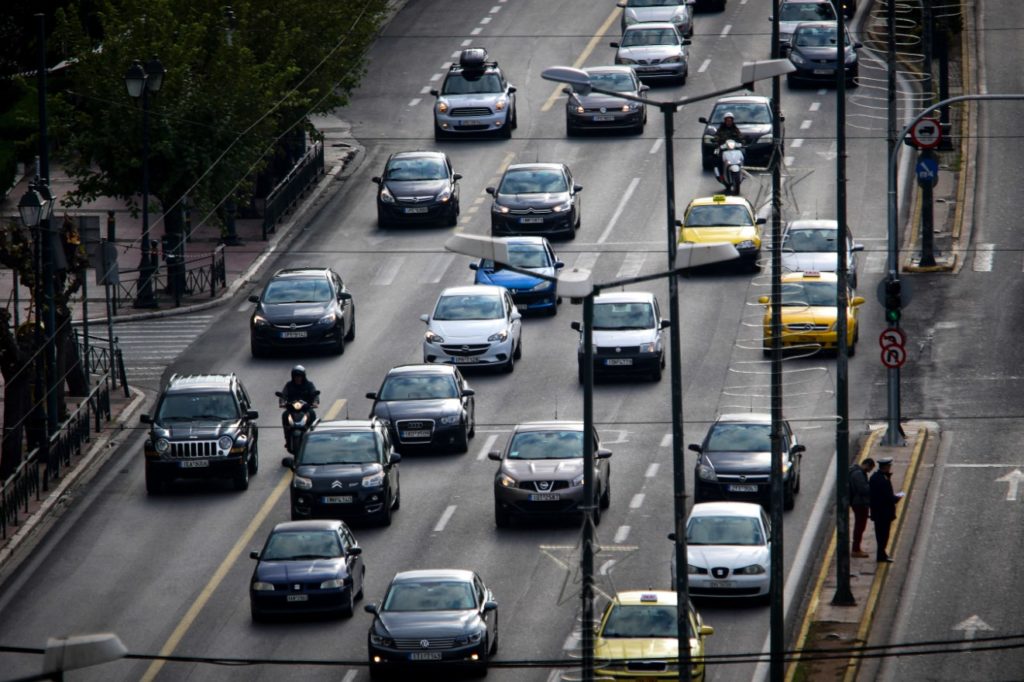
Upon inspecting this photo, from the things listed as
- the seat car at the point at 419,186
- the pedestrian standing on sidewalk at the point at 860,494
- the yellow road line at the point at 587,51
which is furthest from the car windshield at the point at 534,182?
the pedestrian standing on sidewalk at the point at 860,494

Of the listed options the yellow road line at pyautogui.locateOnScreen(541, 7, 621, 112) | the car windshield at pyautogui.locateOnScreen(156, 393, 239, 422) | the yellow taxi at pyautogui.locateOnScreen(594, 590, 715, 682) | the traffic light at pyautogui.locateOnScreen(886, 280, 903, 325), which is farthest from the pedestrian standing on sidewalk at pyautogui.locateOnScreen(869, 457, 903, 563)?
the yellow road line at pyautogui.locateOnScreen(541, 7, 621, 112)

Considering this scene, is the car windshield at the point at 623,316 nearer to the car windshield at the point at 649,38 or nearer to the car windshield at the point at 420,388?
the car windshield at the point at 420,388

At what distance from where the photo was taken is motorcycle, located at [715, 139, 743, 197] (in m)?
55.2

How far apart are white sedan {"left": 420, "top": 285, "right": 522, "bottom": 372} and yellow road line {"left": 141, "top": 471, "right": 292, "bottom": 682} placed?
18.3 feet

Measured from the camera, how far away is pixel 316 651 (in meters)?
32.2

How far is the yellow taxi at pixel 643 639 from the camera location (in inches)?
1163

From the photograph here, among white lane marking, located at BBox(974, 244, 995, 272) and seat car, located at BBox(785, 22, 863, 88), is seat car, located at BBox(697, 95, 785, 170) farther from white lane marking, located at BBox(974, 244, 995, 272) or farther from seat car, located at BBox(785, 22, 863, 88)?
white lane marking, located at BBox(974, 244, 995, 272)

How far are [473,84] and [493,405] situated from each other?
65.7 feet

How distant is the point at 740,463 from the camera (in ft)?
122

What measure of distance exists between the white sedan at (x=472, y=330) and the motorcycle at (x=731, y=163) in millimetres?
10747

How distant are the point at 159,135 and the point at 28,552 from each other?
728 inches

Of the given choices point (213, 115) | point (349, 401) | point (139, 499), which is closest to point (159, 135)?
point (213, 115)

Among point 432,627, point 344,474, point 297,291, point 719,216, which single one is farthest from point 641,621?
point 719,216

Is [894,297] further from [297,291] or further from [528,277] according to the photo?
[297,291]
